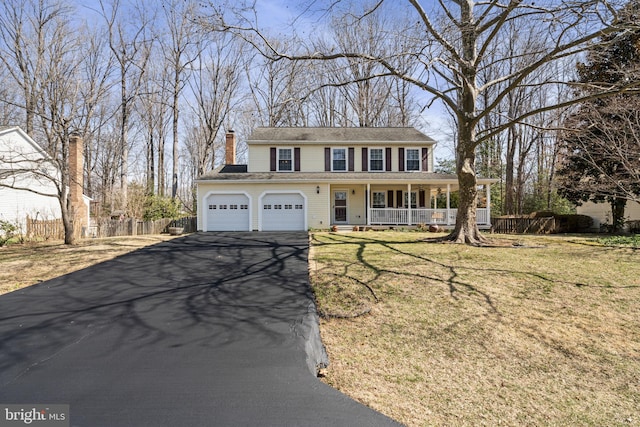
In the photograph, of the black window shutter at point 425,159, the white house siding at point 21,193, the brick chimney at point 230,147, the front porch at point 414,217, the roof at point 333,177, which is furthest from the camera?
the brick chimney at point 230,147

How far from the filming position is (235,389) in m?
3.25

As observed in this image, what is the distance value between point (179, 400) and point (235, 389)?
1.70ft

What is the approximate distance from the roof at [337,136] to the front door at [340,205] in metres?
3.12

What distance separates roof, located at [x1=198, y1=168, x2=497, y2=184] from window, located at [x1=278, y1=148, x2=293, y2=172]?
57 centimetres

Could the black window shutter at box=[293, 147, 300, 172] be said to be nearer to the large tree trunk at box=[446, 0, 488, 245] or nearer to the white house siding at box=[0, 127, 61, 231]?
the large tree trunk at box=[446, 0, 488, 245]

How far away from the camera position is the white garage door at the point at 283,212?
17672 millimetres

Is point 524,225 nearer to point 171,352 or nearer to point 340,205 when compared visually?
point 340,205

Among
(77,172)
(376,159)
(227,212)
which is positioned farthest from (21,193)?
(376,159)

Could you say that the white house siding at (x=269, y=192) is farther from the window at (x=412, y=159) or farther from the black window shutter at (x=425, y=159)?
the black window shutter at (x=425, y=159)

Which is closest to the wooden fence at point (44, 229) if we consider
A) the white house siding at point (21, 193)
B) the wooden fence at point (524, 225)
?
the white house siding at point (21, 193)

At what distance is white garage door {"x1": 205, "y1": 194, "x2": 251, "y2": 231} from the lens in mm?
17641

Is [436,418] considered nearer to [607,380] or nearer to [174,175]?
[607,380]

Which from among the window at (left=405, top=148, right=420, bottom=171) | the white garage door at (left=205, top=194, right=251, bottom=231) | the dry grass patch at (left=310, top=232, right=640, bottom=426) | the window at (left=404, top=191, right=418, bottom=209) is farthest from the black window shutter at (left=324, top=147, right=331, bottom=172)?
the dry grass patch at (left=310, top=232, right=640, bottom=426)

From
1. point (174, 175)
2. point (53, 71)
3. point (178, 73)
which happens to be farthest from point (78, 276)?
point (178, 73)
